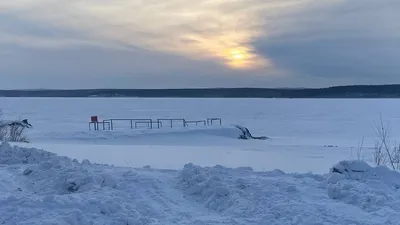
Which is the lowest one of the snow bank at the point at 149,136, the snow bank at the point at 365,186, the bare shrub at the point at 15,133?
the snow bank at the point at 149,136

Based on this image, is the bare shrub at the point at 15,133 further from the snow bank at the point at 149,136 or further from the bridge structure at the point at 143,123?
the bridge structure at the point at 143,123

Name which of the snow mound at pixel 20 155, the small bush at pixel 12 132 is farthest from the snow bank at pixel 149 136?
the snow mound at pixel 20 155

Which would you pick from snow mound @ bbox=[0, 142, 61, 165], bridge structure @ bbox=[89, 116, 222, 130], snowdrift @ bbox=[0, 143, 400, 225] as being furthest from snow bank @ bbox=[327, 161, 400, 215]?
bridge structure @ bbox=[89, 116, 222, 130]

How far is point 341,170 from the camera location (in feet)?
30.9

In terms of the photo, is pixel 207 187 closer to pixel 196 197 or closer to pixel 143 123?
pixel 196 197

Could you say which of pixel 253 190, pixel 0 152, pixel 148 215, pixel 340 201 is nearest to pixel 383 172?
pixel 340 201

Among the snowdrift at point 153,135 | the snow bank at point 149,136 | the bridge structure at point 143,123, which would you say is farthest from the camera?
the bridge structure at point 143,123

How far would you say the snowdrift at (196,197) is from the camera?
21.5 feet

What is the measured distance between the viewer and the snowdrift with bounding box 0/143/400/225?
654 cm

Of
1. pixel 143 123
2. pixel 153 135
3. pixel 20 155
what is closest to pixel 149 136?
pixel 153 135

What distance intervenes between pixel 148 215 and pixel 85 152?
1071 cm

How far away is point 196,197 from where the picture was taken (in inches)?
313

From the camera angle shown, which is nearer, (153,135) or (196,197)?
(196,197)

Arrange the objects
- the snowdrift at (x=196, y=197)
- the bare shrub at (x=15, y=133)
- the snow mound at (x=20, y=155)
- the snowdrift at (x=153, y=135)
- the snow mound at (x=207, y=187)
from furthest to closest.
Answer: the snowdrift at (x=153, y=135), the bare shrub at (x=15, y=133), the snow mound at (x=20, y=155), the snow mound at (x=207, y=187), the snowdrift at (x=196, y=197)
